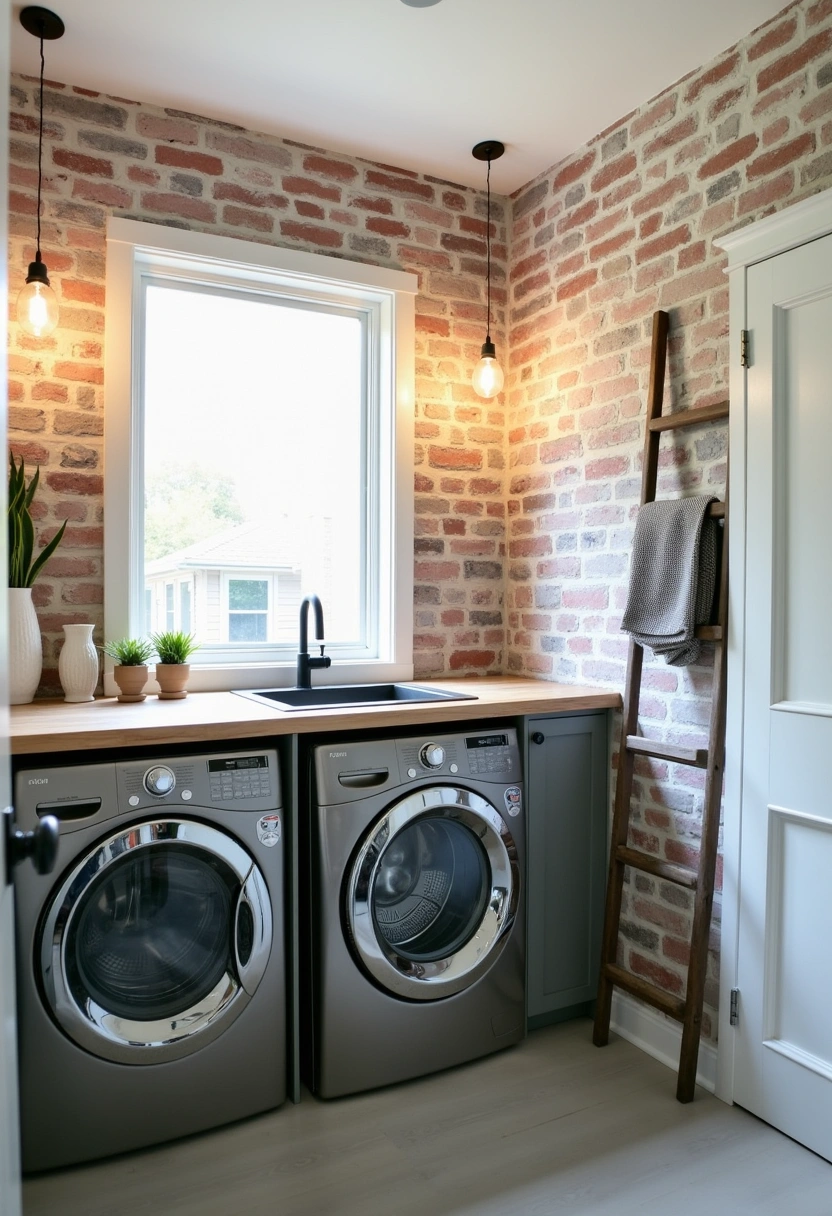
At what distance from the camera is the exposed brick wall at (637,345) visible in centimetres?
218

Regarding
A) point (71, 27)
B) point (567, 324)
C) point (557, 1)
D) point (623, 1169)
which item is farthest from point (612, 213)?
point (623, 1169)

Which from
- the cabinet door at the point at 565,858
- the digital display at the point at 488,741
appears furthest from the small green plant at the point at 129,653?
the cabinet door at the point at 565,858

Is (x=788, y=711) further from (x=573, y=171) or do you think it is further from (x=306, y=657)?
(x=573, y=171)

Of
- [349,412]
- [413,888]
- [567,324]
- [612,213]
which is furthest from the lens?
[349,412]

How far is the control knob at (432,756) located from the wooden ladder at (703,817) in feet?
1.87

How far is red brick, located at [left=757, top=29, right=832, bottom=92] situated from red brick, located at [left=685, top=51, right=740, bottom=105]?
119mm

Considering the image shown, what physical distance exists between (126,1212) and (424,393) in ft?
8.37

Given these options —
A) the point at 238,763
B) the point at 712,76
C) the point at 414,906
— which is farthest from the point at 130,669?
the point at 712,76

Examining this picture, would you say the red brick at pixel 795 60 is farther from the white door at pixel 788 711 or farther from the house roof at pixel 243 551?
the house roof at pixel 243 551

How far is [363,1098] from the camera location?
2217mm

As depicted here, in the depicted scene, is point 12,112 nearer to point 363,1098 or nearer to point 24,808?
point 24,808

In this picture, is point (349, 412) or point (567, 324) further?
point (349, 412)

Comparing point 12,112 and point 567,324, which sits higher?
point 12,112

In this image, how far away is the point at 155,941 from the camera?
2002mm
